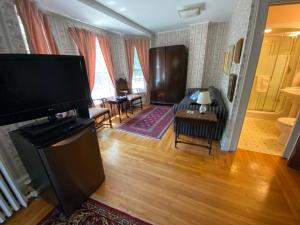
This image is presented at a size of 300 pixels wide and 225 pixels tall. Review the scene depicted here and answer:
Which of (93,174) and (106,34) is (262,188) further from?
(106,34)

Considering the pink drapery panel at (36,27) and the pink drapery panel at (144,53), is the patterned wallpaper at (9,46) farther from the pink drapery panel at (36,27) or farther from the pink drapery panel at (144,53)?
the pink drapery panel at (144,53)

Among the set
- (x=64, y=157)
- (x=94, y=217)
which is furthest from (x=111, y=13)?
(x=94, y=217)

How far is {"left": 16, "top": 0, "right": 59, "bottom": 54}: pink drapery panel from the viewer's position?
1888mm

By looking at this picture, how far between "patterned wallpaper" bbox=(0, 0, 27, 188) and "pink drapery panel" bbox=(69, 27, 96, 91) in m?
1.57

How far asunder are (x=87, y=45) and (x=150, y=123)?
7.88 feet

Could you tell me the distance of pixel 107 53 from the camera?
3.71m

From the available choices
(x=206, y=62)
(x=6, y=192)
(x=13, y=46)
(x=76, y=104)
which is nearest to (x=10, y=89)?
(x=76, y=104)

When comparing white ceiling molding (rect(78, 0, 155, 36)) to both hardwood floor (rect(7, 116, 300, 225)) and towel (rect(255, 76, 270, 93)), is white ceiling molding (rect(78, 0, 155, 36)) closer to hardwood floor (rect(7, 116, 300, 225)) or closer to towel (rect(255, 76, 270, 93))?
hardwood floor (rect(7, 116, 300, 225))

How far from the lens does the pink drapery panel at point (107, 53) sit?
352 cm

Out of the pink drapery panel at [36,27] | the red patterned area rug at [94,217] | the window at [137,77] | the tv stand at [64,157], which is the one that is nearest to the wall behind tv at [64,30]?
the pink drapery panel at [36,27]

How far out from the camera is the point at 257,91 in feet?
11.8

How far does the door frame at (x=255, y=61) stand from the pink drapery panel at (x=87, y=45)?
311 cm

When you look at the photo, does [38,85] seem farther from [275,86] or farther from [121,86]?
[275,86]

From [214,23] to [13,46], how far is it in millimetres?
4417
